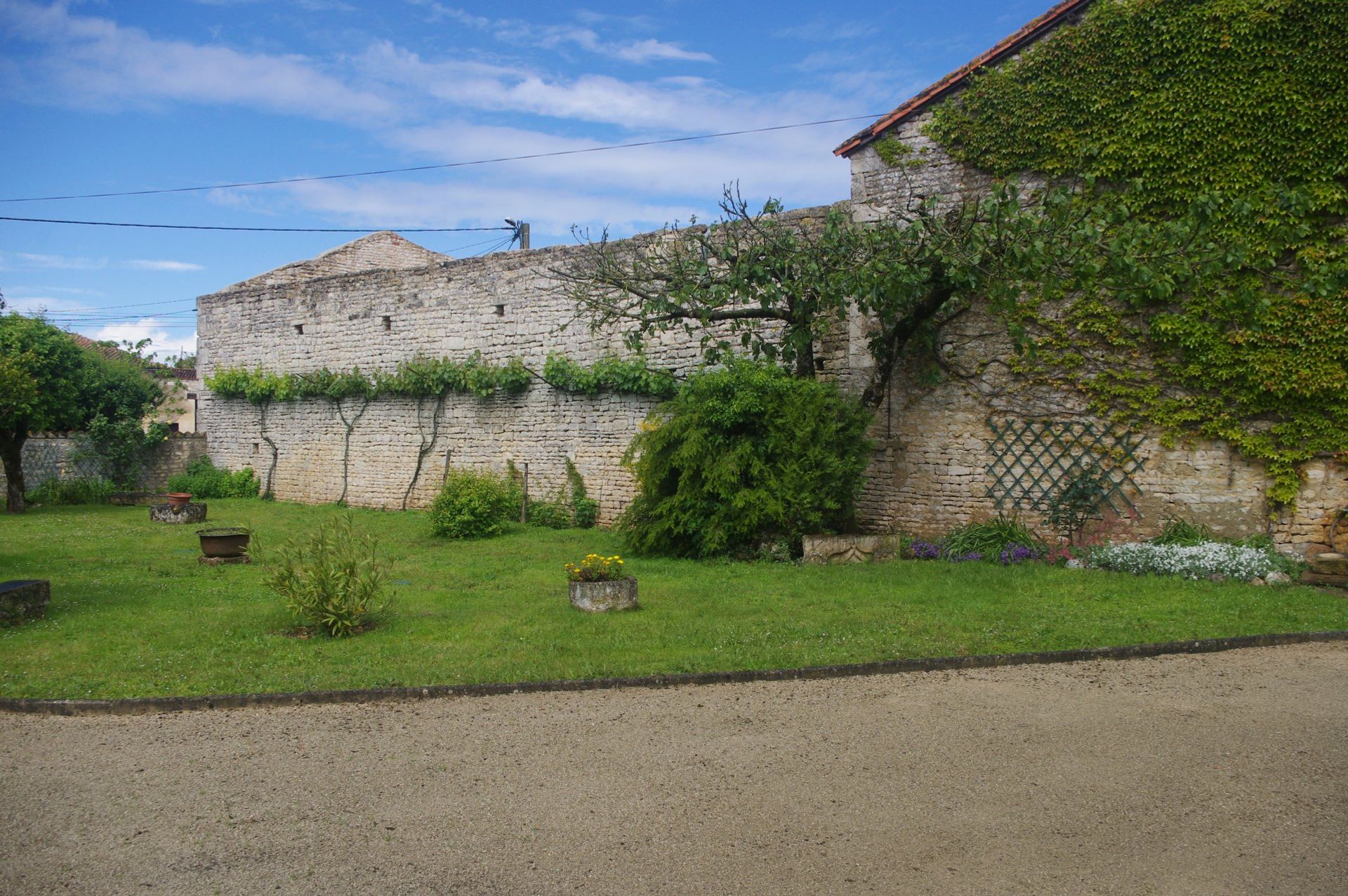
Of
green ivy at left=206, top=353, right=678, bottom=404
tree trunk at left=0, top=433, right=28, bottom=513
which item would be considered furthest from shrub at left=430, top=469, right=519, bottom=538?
tree trunk at left=0, top=433, right=28, bottom=513

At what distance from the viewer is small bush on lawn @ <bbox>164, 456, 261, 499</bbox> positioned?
66.5ft

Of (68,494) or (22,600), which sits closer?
(22,600)

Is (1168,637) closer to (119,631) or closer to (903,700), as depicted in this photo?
(903,700)

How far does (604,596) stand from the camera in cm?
811

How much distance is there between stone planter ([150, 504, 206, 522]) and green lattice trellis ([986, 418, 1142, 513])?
12.8m

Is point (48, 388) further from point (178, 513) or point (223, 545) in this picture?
point (223, 545)

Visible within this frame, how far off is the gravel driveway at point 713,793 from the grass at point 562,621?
555 millimetres

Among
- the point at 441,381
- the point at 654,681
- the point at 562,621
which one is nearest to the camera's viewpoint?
the point at 654,681

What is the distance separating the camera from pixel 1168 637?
Answer: 22.7 feet

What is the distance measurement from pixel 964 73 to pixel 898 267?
316 centimetres

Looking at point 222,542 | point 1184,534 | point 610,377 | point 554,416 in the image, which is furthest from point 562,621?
point 554,416

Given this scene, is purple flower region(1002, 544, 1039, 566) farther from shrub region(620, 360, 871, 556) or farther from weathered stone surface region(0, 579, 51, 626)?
weathered stone surface region(0, 579, 51, 626)

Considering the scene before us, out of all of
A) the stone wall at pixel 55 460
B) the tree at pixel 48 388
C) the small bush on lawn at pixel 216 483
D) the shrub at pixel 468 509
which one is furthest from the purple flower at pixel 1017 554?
the stone wall at pixel 55 460

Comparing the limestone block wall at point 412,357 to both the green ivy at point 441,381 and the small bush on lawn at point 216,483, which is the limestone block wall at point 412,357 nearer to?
the green ivy at point 441,381
